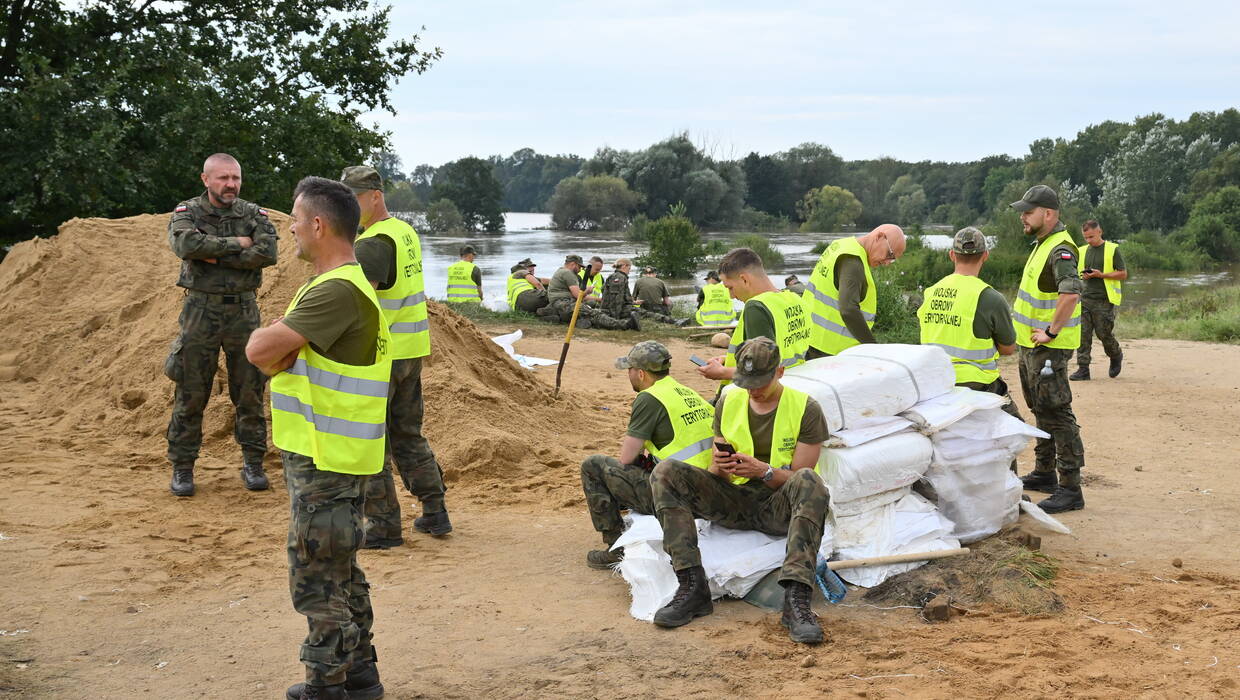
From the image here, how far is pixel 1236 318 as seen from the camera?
1723 centimetres

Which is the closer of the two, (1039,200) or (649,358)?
(649,358)

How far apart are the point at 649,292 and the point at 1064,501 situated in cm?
1433

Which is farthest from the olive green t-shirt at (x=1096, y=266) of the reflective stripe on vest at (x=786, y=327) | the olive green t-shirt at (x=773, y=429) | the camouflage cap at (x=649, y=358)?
the camouflage cap at (x=649, y=358)

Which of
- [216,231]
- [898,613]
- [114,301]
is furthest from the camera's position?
[114,301]

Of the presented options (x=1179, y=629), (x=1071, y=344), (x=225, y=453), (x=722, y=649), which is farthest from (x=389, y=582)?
(x=1071, y=344)

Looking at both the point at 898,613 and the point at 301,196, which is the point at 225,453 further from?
the point at 898,613

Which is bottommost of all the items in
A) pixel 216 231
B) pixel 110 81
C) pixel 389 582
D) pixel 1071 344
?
pixel 389 582

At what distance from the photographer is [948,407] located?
19.2 ft

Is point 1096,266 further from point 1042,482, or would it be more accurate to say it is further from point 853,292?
point 853,292

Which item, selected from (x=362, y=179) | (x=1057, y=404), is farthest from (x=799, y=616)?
(x=362, y=179)

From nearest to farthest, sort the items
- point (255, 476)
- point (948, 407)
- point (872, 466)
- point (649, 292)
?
point (872, 466) → point (948, 407) → point (255, 476) → point (649, 292)

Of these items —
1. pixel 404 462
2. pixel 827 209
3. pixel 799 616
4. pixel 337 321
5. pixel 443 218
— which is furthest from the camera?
pixel 827 209

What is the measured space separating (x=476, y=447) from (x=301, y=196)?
431 cm

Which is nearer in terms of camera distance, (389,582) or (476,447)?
(389,582)
